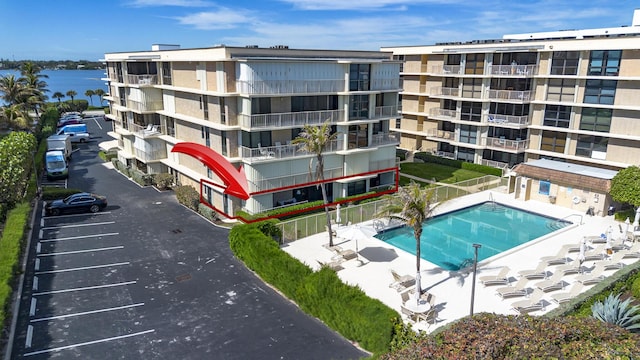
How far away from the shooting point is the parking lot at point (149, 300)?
1902 centimetres

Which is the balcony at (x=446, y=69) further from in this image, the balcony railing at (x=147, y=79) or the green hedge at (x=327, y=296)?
the green hedge at (x=327, y=296)

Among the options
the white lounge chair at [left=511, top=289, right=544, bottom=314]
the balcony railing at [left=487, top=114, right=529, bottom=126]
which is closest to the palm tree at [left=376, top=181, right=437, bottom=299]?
the white lounge chair at [left=511, top=289, right=544, bottom=314]

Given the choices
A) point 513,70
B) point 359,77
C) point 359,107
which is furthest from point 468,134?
point 359,77

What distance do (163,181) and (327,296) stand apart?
88.8 feet

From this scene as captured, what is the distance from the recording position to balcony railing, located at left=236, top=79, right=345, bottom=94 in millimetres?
31125

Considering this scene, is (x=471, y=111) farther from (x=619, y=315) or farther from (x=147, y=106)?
(x=619, y=315)

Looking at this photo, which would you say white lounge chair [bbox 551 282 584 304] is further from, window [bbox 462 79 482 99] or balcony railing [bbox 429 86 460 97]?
balcony railing [bbox 429 86 460 97]

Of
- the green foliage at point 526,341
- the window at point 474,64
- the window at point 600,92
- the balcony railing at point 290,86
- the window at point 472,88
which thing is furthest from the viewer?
the window at point 472,88

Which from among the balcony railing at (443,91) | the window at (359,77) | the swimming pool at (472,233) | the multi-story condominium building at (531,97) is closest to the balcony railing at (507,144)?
the multi-story condominium building at (531,97)

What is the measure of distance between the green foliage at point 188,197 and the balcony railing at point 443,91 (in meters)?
30.9

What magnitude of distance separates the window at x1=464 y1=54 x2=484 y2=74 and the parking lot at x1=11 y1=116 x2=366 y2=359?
3291 cm

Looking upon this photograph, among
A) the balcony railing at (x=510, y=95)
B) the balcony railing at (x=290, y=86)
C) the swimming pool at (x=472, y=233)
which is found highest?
the balcony railing at (x=290, y=86)

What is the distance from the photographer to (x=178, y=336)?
19.8 m

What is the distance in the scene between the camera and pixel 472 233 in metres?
33.1
